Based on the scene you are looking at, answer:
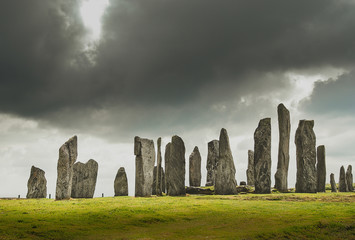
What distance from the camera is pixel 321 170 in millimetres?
38906

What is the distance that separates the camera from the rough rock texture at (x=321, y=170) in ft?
127

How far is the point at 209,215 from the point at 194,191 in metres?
20.1

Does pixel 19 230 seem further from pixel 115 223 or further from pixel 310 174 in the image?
pixel 310 174

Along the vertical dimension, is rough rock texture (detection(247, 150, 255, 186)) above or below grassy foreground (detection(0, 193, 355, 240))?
above

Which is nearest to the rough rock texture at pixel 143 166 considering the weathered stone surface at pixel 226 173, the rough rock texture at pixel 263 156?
the weathered stone surface at pixel 226 173

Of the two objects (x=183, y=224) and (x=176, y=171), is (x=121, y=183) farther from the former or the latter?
(x=183, y=224)

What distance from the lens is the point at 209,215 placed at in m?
17.1

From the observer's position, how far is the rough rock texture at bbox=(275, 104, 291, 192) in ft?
119

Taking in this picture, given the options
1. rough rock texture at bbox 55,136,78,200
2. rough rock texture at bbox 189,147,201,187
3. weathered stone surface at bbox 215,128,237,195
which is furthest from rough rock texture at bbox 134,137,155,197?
rough rock texture at bbox 189,147,201,187

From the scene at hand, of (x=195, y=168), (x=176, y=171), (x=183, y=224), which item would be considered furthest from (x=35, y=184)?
(x=183, y=224)

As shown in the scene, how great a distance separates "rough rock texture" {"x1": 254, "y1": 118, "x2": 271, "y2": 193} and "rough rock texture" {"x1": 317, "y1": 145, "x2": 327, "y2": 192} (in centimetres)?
912

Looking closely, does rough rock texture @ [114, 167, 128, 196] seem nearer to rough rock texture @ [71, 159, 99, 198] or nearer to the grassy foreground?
rough rock texture @ [71, 159, 99, 198]

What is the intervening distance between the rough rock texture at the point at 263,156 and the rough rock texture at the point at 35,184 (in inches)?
917

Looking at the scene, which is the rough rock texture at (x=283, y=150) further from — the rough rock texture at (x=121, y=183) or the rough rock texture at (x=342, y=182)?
the rough rock texture at (x=121, y=183)
